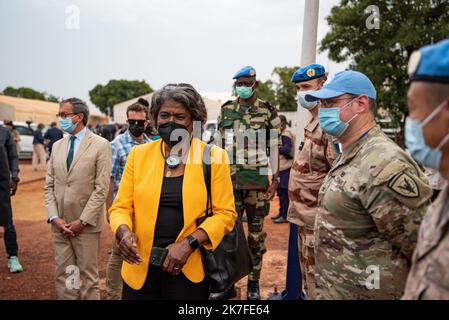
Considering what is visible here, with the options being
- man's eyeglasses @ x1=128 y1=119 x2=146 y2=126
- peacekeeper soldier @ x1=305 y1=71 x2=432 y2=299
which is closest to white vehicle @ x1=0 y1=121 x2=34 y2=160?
man's eyeglasses @ x1=128 y1=119 x2=146 y2=126

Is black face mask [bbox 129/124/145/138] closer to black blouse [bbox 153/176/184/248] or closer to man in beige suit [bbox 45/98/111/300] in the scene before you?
man in beige suit [bbox 45/98/111/300]

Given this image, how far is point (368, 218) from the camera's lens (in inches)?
75.9

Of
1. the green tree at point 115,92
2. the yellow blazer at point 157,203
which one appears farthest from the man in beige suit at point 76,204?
the green tree at point 115,92

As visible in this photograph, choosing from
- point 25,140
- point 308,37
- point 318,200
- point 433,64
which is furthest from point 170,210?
point 25,140

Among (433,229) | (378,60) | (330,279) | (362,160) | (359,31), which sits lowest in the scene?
(330,279)

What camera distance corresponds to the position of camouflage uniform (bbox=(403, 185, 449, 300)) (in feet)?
4.13

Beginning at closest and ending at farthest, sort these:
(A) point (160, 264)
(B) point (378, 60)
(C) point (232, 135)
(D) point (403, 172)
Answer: (D) point (403, 172), (A) point (160, 264), (C) point (232, 135), (B) point (378, 60)

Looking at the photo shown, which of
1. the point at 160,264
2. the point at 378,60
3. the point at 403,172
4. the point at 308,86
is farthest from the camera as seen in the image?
the point at 378,60

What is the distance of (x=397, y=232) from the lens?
1.85m

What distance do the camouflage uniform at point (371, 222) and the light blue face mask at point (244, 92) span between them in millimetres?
2329

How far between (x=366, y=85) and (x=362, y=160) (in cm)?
49

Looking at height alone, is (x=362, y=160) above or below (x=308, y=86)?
below

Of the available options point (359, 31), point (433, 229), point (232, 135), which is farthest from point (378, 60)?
point (433, 229)

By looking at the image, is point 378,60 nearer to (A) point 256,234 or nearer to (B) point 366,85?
(A) point 256,234
